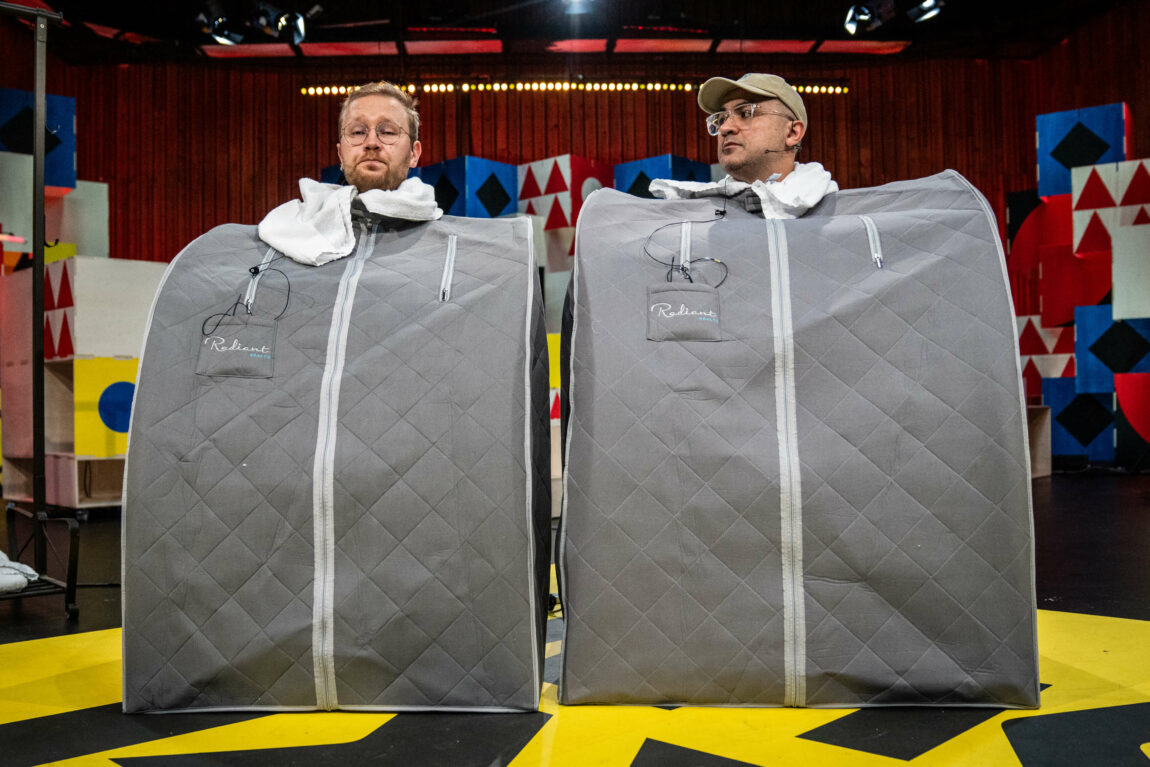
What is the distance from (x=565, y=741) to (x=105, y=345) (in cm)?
388

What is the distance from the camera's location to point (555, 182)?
684 cm

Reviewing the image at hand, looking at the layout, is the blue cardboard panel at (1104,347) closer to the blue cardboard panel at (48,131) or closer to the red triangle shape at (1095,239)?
the red triangle shape at (1095,239)

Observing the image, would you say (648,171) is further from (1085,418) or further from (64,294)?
(64,294)

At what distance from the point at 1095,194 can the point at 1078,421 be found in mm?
1863

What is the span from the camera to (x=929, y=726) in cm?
130

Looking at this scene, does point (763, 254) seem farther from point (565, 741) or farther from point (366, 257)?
point (565, 741)

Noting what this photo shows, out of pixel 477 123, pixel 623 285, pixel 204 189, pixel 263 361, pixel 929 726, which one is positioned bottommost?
pixel 929 726

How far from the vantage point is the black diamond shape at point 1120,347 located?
5570 millimetres

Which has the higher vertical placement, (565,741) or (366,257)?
(366,257)

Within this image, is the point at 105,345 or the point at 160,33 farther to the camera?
the point at 160,33

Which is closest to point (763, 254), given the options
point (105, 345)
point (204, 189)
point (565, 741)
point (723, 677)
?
point (723, 677)

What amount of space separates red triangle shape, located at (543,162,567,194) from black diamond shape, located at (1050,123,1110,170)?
3.48 m

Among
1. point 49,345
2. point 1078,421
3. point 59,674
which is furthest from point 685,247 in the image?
point 1078,421

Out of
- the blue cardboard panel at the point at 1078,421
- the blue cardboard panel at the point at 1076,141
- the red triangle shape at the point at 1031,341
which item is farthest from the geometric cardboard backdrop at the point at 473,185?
the blue cardboard panel at the point at 1078,421
